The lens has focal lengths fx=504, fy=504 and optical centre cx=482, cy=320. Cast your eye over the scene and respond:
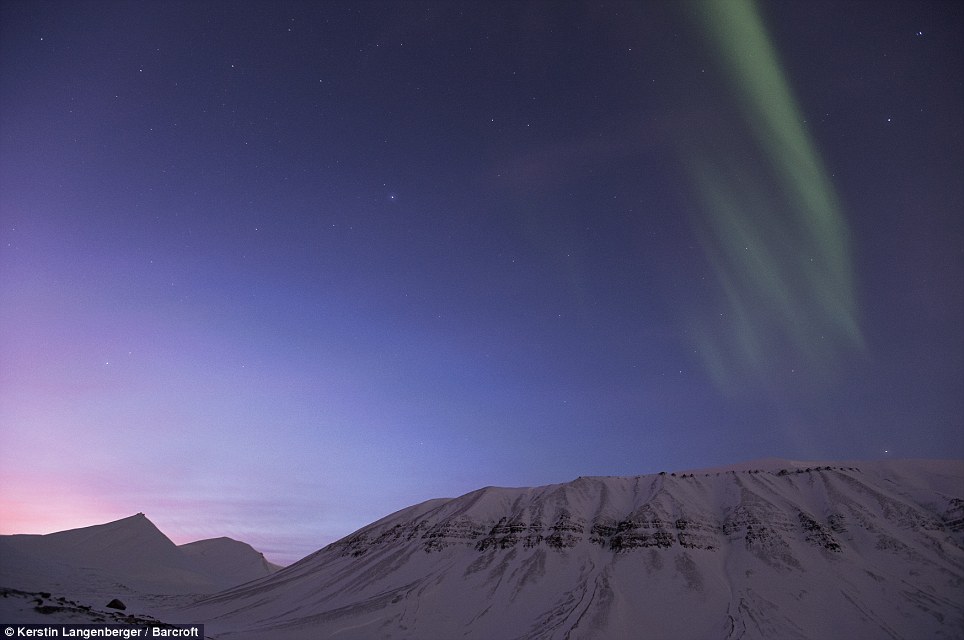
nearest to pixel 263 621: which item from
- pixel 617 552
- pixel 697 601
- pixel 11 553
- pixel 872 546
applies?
pixel 11 553

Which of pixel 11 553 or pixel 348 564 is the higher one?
pixel 11 553

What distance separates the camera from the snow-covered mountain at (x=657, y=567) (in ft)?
240

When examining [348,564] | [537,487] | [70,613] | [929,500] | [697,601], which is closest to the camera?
[70,613]

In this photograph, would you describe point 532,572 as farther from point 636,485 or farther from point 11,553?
point 11,553

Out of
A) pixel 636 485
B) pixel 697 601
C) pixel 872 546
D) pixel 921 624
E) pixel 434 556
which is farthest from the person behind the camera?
pixel 636 485

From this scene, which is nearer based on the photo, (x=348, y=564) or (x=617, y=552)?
(x=617, y=552)

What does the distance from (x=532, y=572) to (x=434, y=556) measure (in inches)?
906

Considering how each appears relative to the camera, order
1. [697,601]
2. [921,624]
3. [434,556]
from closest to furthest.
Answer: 1. [921,624]
2. [697,601]
3. [434,556]

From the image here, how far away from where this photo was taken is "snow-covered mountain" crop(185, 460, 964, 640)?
7312 cm

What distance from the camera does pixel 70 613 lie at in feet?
173

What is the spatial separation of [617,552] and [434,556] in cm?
3752

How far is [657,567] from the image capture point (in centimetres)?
8950

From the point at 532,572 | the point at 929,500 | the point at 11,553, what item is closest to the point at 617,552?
the point at 532,572

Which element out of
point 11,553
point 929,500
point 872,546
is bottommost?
point 872,546
